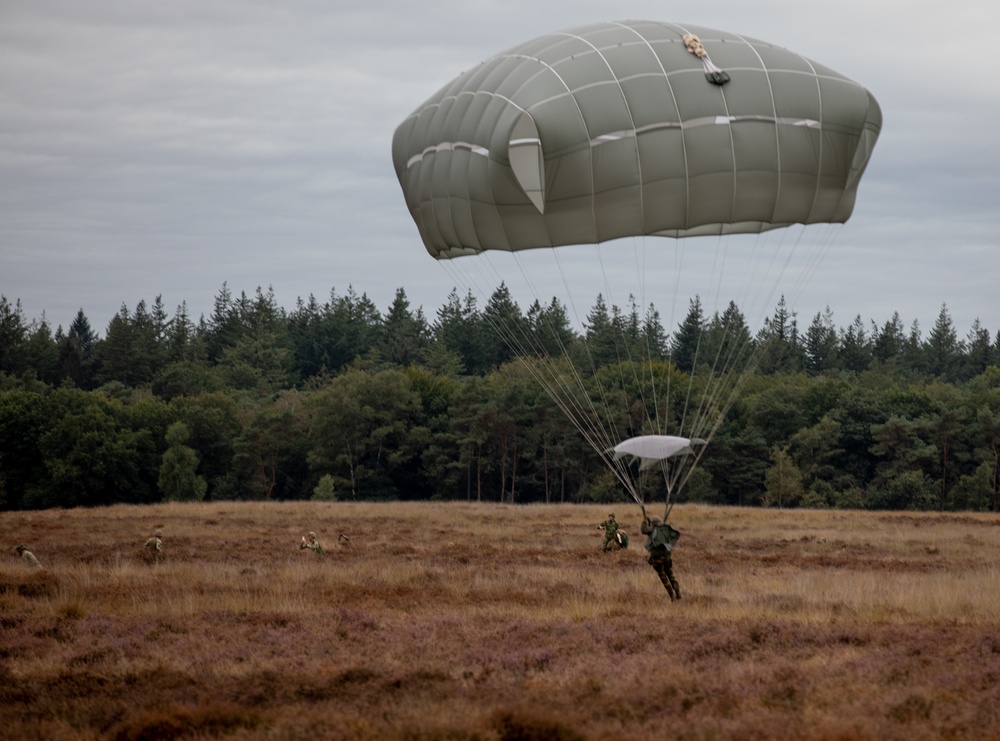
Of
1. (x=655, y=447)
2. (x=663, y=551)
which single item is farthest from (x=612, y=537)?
(x=663, y=551)

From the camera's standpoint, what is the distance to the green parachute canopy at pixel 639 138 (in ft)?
49.3

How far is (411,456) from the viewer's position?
248ft

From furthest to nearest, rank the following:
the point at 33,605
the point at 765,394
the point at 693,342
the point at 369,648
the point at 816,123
→ the point at 693,342
the point at 765,394
the point at 816,123
the point at 33,605
the point at 369,648

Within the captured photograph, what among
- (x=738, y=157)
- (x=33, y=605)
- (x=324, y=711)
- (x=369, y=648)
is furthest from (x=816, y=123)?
(x=33, y=605)

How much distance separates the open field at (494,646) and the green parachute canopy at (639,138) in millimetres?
5616

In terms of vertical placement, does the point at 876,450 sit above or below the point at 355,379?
below

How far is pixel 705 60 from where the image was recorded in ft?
50.9

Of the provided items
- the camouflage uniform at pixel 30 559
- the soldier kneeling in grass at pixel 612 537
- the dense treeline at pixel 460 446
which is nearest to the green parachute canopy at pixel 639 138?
the soldier kneeling in grass at pixel 612 537

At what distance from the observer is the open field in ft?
29.2

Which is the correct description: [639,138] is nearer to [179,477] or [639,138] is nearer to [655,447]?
Result: [655,447]

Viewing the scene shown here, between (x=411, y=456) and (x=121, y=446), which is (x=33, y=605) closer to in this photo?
(x=121, y=446)

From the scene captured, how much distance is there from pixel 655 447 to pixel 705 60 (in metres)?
5.73

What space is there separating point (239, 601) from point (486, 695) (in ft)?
20.0

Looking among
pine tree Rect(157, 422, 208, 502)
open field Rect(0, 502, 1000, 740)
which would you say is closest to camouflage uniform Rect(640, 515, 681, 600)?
open field Rect(0, 502, 1000, 740)
